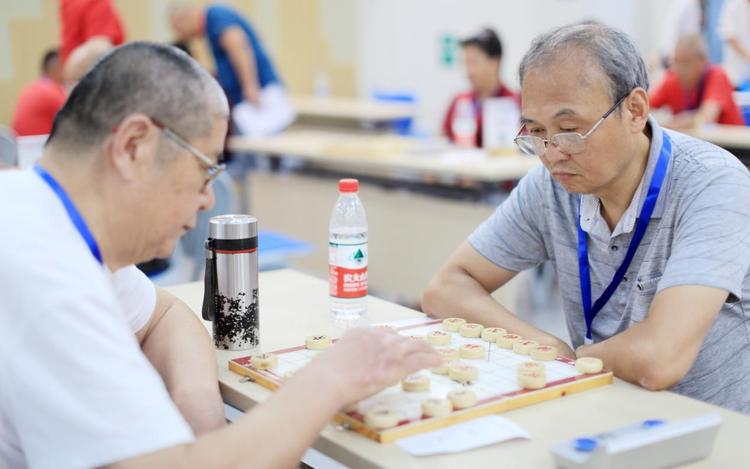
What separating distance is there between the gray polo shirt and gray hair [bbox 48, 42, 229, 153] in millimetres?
934

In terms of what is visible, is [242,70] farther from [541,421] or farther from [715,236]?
[541,421]

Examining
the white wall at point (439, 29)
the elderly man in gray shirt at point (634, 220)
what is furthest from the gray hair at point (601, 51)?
the white wall at point (439, 29)

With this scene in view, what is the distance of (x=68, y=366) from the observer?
44.1 inches

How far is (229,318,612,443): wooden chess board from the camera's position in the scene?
1.38 meters

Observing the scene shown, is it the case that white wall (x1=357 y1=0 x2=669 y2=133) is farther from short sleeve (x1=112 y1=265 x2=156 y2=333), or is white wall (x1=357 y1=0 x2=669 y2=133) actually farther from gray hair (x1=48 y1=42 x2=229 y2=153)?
gray hair (x1=48 y1=42 x2=229 y2=153)

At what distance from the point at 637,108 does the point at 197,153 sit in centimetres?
97

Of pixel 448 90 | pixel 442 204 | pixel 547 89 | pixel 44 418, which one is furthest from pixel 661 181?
pixel 448 90

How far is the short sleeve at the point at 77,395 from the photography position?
3.62 feet

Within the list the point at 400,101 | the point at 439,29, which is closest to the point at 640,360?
the point at 400,101

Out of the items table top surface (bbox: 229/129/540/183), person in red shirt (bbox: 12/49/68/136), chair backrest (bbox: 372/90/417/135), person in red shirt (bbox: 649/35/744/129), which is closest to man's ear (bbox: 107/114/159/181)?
table top surface (bbox: 229/129/540/183)

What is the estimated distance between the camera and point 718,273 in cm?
169

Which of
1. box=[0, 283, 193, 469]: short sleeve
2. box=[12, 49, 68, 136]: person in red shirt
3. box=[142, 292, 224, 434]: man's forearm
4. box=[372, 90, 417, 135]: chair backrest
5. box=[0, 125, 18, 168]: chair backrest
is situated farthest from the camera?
box=[372, 90, 417, 135]: chair backrest

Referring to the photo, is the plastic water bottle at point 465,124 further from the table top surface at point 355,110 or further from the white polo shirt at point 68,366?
the white polo shirt at point 68,366

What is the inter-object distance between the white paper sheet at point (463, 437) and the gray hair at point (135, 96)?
1.77 feet
